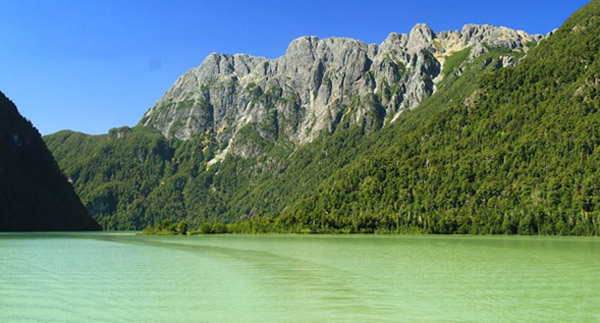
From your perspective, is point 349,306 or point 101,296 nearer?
point 349,306

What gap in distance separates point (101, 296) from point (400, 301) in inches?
856

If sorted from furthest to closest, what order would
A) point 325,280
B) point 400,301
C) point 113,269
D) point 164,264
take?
1. point 164,264
2. point 113,269
3. point 325,280
4. point 400,301

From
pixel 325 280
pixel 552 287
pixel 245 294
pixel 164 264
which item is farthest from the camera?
pixel 164 264

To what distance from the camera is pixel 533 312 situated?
105 ft

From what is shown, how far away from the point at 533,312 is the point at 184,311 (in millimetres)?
21915

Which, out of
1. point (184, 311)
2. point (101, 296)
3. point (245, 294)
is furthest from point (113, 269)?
point (184, 311)

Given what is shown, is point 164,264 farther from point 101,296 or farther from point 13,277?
point 101,296

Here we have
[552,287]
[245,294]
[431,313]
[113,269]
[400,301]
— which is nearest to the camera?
[431,313]

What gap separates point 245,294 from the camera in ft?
129

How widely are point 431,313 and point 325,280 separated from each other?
16.3 m

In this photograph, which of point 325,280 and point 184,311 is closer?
point 184,311

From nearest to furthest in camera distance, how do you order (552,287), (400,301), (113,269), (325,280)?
(400,301) → (552,287) → (325,280) → (113,269)

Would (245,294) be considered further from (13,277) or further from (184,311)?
(13,277)

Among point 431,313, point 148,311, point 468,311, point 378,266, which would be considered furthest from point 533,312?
point 378,266
